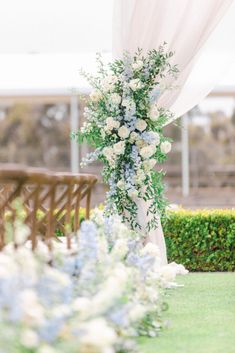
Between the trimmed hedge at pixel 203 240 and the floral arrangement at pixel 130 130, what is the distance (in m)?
1.31

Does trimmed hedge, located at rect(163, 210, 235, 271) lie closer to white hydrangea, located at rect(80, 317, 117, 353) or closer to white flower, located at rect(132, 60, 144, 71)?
white flower, located at rect(132, 60, 144, 71)

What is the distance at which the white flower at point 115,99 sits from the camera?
227 inches

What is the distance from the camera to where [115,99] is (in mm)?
5777

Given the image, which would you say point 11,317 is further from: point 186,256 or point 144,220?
point 186,256

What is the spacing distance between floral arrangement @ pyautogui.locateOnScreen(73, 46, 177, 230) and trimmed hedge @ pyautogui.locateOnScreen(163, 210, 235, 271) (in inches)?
51.5

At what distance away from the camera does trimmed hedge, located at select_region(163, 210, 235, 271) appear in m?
7.23

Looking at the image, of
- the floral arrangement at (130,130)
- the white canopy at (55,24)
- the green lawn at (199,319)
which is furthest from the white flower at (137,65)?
the white canopy at (55,24)

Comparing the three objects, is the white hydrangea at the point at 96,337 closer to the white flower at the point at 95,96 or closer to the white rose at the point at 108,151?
the white rose at the point at 108,151

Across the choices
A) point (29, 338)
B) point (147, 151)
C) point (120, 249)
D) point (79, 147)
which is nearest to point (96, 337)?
point (29, 338)

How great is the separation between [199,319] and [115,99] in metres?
1.90

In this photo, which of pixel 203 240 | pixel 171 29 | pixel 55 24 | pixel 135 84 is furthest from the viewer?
pixel 55 24

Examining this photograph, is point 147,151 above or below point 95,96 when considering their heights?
below

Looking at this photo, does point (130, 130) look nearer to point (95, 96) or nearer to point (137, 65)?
point (95, 96)

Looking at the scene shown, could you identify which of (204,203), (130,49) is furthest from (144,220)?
(204,203)
